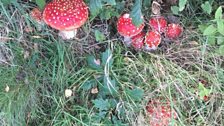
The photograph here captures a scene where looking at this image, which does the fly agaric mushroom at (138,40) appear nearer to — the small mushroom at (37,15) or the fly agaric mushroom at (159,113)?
the fly agaric mushroom at (159,113)

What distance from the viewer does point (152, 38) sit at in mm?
1791

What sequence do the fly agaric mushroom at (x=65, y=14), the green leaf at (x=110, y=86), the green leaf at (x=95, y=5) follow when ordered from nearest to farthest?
1. the green leaf at (x=95, y=5)
2. the fly agaric mushroom at (x=65, y=14)
3. the green leaf at (x=110, y=86)

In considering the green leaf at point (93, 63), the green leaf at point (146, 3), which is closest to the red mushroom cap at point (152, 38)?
the green leaf at point (146, 3)

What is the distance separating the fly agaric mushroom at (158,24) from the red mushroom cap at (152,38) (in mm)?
26

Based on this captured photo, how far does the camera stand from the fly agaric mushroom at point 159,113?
1.77m

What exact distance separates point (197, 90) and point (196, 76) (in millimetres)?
75

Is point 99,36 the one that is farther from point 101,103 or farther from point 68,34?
point 101,103

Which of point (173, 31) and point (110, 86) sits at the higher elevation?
point (173, 31)

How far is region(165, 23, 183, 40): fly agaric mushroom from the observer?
183cm

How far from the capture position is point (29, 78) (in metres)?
1.88

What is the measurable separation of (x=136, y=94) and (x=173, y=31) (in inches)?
13.2

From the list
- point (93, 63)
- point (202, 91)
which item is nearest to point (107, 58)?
point (93, 63)

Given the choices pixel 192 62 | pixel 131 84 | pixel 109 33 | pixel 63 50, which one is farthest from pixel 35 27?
pixel 192 62

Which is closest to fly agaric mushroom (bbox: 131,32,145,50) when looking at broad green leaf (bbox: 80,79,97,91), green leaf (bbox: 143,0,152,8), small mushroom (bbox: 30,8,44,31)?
green leaf (bbox: 143,0,152,8)
